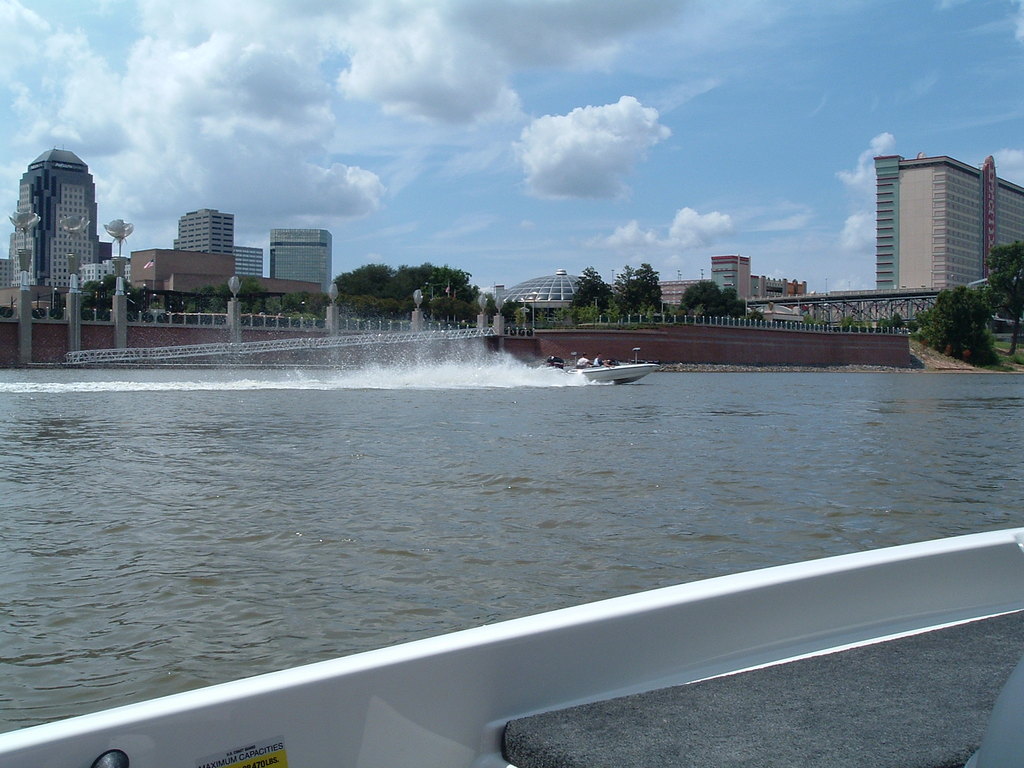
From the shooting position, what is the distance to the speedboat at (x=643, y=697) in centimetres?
179

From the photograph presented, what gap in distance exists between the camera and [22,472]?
426 inches

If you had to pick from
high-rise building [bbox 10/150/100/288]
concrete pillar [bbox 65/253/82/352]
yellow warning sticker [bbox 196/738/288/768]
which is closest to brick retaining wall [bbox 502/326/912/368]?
concrete pillar [bbox 65/253/82/352]

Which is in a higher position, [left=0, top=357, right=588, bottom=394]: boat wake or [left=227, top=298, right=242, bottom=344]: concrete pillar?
[left=227, top=298, right=242, bottom=344]: concrete pillar

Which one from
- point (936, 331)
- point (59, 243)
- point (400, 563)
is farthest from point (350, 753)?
point (59, 243)

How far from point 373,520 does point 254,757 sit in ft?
19.9

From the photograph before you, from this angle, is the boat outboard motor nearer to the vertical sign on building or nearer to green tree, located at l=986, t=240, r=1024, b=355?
green tree, located at l=986, t=240, r=1024, b=355

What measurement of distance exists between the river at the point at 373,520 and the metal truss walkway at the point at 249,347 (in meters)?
32.4

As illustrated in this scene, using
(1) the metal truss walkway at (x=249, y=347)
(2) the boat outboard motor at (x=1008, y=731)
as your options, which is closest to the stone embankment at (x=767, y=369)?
(1) the metal truss walkway at (x=249, y=347)

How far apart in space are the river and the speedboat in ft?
8.14

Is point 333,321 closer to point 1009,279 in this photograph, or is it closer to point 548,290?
point 548,290

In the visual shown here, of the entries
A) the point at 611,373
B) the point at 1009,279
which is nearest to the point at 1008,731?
the point at 611,373

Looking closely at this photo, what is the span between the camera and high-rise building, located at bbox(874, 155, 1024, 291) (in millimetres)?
132375

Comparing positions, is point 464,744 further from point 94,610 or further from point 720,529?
point 720,529

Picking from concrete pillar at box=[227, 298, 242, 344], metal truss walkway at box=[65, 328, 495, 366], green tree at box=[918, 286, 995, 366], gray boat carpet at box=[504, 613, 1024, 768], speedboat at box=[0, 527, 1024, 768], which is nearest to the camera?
speedboat at box=[0, 527, 1024, 768]
